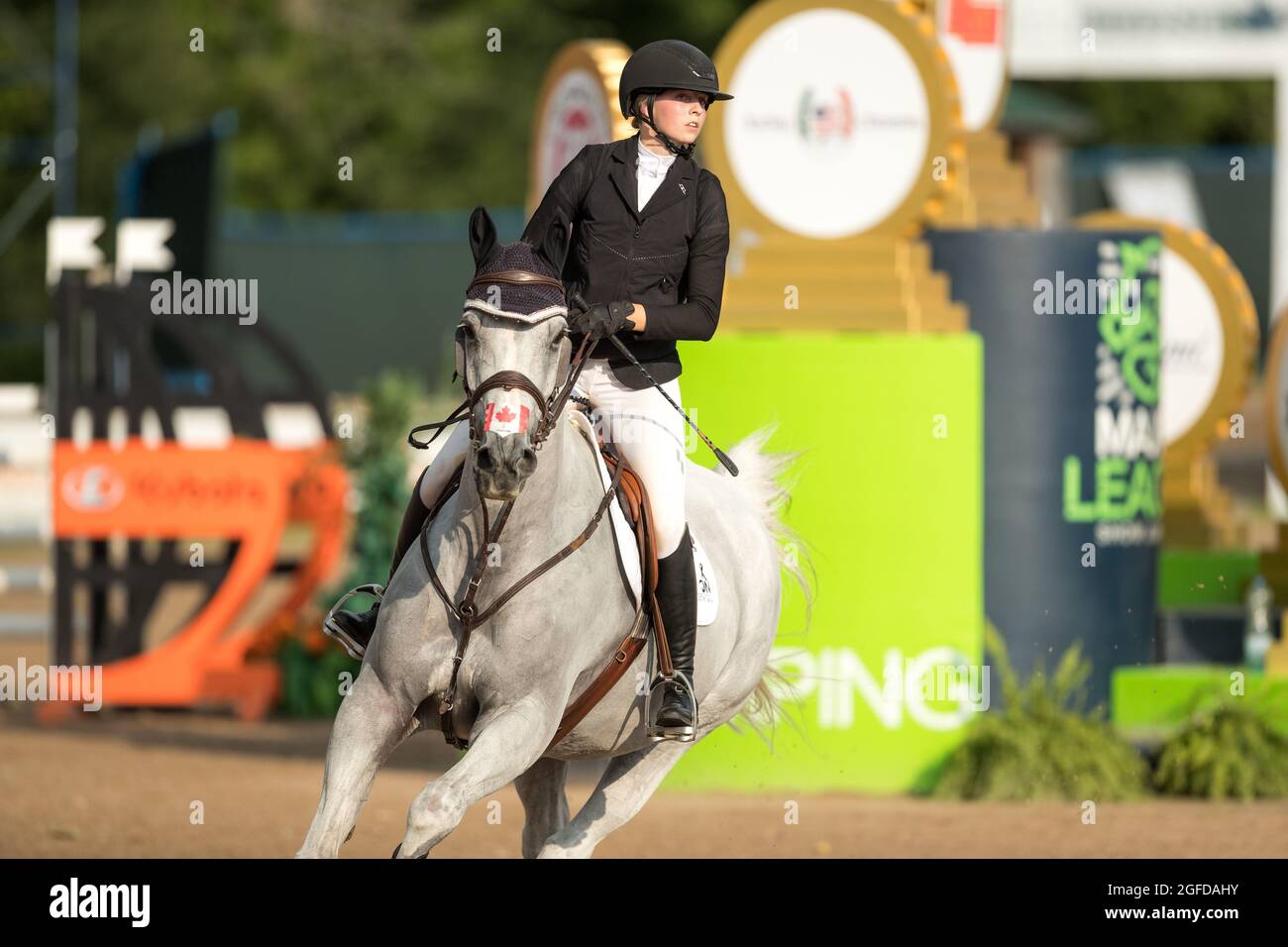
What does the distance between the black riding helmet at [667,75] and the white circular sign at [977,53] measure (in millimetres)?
7969

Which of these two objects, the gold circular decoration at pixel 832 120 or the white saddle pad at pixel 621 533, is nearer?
the white saddle pad at pixel 621 533

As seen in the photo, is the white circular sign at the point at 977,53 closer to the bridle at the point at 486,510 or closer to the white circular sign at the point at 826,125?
the white circular sign at the point at 826,125

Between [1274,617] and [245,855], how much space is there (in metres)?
6.99

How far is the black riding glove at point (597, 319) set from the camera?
230 inches

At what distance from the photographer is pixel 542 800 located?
22.6 ft

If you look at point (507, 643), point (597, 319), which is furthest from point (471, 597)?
point (597, 319)

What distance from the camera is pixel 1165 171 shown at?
38594 mm

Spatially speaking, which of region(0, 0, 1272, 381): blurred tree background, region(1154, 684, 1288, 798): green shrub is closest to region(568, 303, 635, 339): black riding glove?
region(1154, 684, 1288, 798): green shrub

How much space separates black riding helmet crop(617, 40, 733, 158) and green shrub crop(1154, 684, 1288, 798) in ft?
18.9

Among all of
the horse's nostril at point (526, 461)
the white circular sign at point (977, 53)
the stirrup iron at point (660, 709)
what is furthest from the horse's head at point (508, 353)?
the white circular sign at point (977, 53)

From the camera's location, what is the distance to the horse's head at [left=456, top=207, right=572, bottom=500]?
5320 millimetres

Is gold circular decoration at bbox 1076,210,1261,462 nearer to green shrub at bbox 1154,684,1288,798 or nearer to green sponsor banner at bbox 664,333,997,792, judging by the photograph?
green shrub at bbox 1154,684,1288,798

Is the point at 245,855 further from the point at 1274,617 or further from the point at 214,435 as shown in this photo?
the point at 214,435

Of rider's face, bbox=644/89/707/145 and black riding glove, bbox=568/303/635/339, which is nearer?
black riding glove, bbox=568/303/635/339
